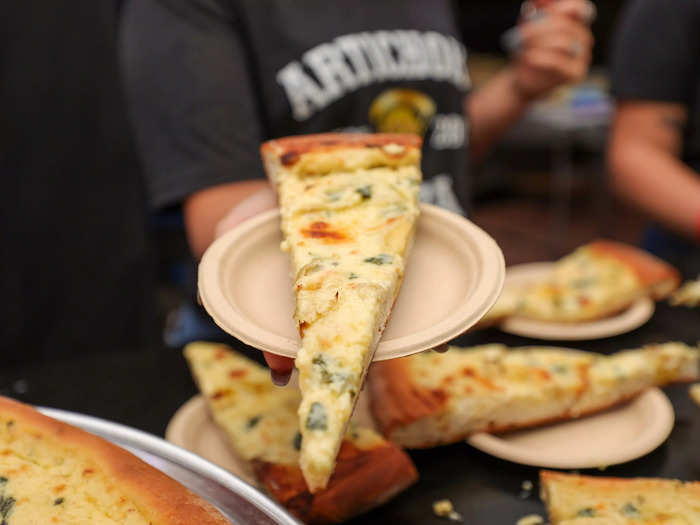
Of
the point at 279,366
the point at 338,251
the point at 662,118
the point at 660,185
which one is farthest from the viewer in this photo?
the point at 662,118

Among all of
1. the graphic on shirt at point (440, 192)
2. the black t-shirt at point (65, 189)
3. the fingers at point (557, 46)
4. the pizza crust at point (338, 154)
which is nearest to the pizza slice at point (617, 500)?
the pizza crust at point (338, 154)

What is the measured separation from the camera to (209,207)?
1.62 meters

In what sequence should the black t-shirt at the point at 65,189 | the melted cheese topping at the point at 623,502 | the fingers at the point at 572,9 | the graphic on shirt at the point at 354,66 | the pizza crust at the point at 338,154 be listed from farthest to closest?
1. the black t-shirt at the point at 65,189
2. the fingers at the point at 572,9
3. the graphic on shirt at the point at 354,66
4. the pizza crust at the point at 338,154
5. the melted cheese topping at the point at 623,502

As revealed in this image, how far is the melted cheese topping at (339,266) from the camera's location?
0.71 meters

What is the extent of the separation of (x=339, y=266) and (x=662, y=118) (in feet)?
6.82

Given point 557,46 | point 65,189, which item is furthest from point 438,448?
point 65,189

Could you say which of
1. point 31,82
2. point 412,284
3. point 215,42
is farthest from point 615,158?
point 31,82

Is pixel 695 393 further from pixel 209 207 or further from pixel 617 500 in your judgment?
pixel 209 207

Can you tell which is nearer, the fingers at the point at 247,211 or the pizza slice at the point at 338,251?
the pizza slice at the point at 338,251

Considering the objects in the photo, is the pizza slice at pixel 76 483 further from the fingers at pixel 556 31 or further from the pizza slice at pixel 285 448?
the fingers at pixel 556 31

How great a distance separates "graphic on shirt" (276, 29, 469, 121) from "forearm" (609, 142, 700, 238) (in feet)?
3.30

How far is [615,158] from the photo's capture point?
2607 millimetres

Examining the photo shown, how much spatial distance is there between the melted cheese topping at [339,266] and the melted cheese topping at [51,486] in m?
0.30

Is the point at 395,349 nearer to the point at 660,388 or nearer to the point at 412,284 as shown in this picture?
the point at 412,284
